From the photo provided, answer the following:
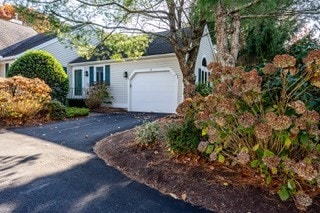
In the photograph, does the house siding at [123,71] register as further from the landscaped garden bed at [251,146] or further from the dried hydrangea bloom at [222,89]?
the dried hydrangea bloom at [222,89]

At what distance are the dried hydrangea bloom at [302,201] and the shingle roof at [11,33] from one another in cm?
1890

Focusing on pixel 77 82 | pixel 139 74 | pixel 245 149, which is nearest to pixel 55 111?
pixel 139 74

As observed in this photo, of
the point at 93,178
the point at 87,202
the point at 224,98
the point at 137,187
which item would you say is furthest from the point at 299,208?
the point at 93,178

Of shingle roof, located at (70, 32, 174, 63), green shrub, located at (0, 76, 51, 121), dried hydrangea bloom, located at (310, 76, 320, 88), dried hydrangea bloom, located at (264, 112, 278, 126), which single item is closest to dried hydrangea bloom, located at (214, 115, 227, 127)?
dried hydrangea bloom, located at (264, 112, 278, 126)

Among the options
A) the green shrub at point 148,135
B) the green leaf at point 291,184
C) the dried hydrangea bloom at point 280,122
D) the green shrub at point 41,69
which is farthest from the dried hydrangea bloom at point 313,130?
the green shrub at point 41,69

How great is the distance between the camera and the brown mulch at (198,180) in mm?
3096

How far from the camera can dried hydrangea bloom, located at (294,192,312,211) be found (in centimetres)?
→ 278

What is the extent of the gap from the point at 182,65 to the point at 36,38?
14228mm

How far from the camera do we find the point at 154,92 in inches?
507

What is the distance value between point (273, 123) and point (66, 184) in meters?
2.94

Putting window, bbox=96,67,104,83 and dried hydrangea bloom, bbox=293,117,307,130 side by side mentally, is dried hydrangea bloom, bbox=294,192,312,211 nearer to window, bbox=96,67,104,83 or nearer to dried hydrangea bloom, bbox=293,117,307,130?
dried hydrangea bloom, bbox=293,117,307,130

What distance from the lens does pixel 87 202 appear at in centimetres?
318

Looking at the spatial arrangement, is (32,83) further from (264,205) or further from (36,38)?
(36,38)

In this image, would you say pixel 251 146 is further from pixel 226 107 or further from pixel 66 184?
pixel 66 184
